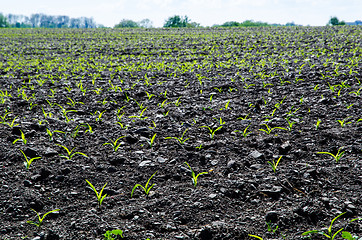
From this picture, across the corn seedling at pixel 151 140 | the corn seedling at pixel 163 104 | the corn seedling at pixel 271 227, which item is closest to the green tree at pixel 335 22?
the corn seedling at pixel 163 104

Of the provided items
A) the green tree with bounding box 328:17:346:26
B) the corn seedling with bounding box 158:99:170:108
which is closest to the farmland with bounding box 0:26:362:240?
the corn seedling with bounding box 158:99:170:108

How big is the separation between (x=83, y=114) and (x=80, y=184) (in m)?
2.93

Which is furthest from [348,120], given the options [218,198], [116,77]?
[116,77]

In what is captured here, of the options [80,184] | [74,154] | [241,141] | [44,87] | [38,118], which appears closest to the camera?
[80,184]

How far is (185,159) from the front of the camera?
4145 mm

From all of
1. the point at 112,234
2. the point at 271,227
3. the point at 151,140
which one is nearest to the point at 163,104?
the point at 151,140

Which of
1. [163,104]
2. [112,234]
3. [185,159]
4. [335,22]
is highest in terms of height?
[335,22]

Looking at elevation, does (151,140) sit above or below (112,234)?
above

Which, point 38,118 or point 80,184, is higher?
point 38,118

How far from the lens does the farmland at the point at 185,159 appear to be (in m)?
2.88

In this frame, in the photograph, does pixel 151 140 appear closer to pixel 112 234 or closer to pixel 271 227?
pixel 112 234

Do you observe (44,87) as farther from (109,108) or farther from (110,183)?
(110,183)

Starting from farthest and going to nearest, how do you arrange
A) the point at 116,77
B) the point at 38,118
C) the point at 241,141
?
1. the point at 116,77
2. the point at 38,118
3. the point at 241,141

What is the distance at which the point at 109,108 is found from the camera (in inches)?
258
